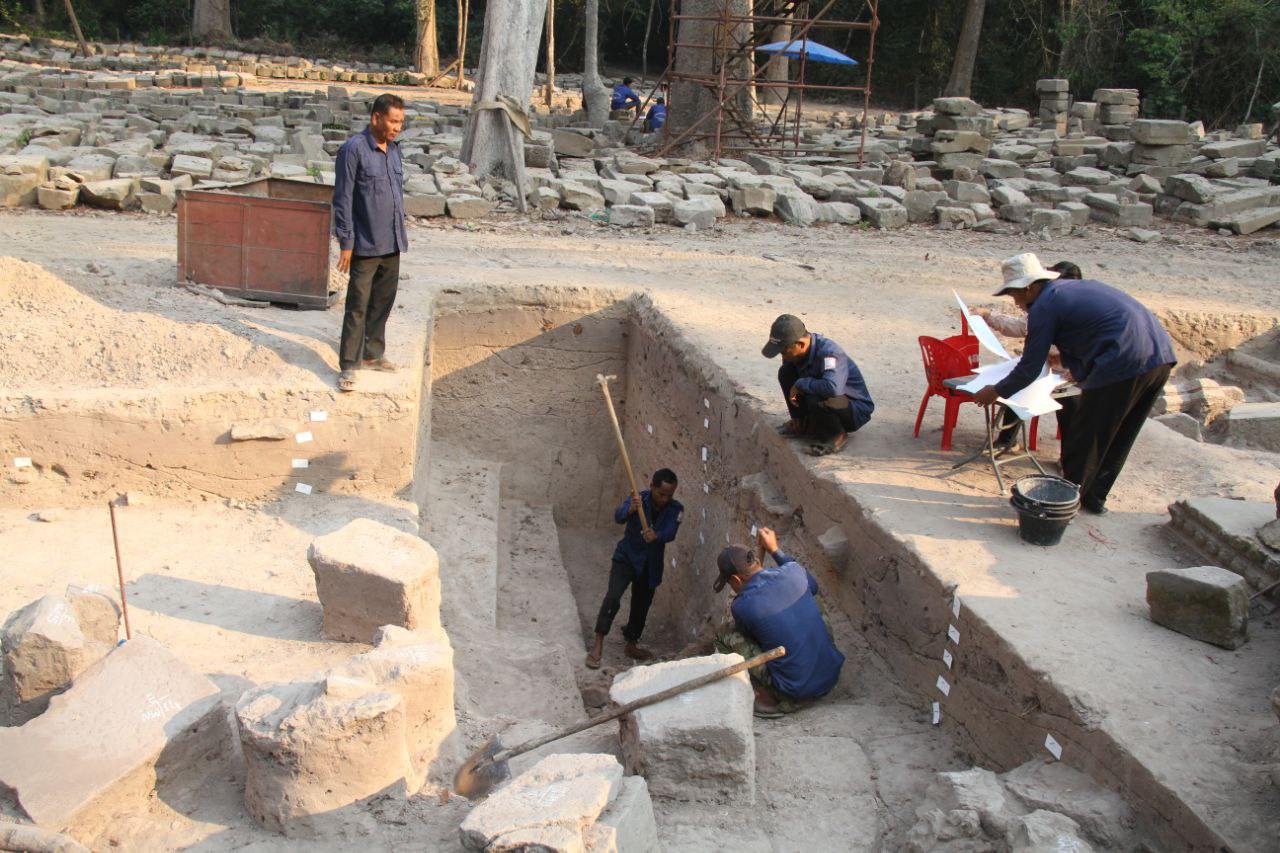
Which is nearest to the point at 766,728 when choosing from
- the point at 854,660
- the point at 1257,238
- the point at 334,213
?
the point at 854,660

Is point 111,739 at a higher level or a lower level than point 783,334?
lower

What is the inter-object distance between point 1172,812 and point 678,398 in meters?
5.39

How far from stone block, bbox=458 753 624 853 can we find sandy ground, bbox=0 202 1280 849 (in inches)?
20.6

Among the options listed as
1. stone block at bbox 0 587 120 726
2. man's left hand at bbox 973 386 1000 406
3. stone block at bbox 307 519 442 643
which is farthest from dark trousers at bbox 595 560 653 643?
stone block at bbox 0 587 120 726

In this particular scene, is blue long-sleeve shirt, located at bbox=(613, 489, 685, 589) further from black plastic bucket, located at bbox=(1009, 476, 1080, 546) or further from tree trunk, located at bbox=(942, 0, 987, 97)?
tree trunk, located at bbox=(942, 0, 987, 97)

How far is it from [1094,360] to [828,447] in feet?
4.98

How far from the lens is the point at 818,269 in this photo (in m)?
11.1

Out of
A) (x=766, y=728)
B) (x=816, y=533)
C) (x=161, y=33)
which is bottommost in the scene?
(x=766, y=728)

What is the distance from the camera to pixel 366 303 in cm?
637

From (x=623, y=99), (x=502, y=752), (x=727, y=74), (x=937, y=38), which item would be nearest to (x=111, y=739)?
(x=502, y=752)

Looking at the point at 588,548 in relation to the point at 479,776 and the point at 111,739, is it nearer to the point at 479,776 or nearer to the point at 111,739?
the point at 479,776

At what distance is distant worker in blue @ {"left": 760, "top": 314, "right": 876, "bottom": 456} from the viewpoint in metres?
5.96

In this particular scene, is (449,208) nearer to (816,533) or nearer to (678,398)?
(678,398)

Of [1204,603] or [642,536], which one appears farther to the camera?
[642,536]
